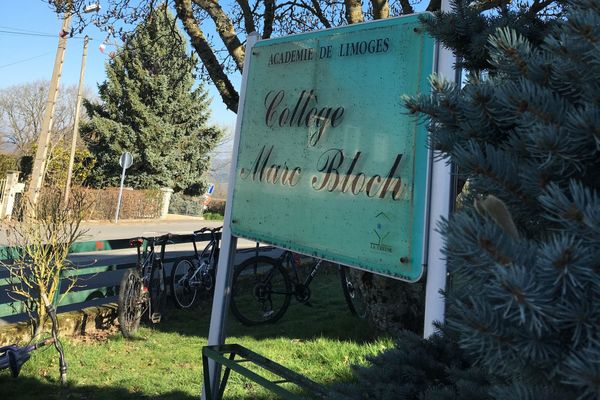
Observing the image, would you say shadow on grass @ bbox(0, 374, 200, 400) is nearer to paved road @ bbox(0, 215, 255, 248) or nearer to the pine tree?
the pine tree

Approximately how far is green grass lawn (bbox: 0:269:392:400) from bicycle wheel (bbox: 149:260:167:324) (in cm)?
17

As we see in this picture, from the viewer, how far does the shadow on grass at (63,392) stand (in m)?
4.11

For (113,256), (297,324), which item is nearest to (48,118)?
(113,256)

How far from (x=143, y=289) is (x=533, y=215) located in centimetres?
564

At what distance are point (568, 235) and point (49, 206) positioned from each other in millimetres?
5075

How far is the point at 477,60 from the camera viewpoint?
1443 mm

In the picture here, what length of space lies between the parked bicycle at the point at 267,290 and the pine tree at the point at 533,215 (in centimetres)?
577

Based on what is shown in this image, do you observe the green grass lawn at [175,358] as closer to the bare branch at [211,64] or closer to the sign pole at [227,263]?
the sign pole at [227,263]

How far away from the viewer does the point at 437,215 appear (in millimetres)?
1986

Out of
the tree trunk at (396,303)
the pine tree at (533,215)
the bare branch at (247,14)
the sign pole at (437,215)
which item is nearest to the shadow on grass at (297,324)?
the tree trunk at (396,303)

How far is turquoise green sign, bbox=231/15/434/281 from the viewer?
2135 millimetres

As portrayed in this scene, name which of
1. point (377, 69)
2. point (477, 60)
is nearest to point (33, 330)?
point (377, 69)

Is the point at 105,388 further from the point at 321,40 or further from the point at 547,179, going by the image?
the point at 547,179

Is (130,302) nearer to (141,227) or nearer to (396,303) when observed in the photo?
(396,303)
